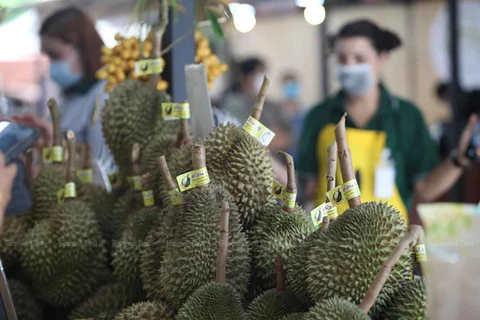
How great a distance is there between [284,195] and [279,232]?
8 centimetres

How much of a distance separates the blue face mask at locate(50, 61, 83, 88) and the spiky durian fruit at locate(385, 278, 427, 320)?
8.03ft

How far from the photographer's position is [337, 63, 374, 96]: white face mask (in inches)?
110

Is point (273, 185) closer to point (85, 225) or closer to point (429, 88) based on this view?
point (85, 225)

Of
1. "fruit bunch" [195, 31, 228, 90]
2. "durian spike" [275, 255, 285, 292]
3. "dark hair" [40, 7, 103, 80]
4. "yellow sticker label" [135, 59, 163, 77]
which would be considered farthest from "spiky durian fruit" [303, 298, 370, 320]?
"dark hair" [40, 7, 103, 80]

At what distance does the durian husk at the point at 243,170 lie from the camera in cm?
125

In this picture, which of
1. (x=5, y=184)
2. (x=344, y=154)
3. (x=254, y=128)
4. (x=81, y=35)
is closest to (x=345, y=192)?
(x=344, y=154)

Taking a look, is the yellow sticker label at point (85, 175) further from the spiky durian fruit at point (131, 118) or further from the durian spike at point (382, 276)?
the durian spike at point (382, 276)

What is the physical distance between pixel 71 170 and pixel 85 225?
15cm

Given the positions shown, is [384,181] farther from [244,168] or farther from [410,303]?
[410,303]

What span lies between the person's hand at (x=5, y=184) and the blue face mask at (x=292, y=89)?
239 inches

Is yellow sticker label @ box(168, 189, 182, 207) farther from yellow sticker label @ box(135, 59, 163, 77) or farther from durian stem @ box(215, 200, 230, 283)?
yellow sticker label @ box(135, 59, 163, 77)

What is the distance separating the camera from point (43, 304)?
1.45m

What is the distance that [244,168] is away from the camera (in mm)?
1249

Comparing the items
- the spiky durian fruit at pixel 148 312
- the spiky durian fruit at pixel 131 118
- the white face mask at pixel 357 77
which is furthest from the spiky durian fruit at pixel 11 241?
the white face mask at pixel 357 77
